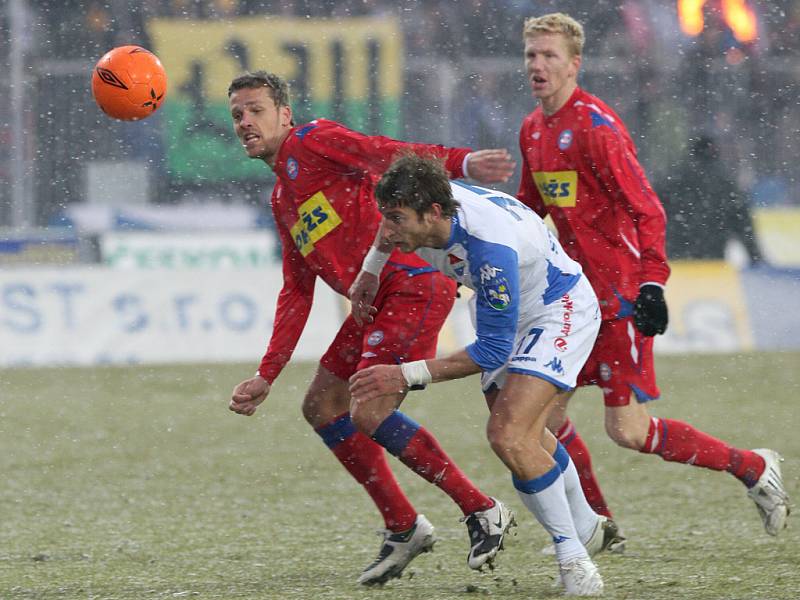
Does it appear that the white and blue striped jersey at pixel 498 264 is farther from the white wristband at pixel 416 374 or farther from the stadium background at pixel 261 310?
the stadium background at pixel 261 310

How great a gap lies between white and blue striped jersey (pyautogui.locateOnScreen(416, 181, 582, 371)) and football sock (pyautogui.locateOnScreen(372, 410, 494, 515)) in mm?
638

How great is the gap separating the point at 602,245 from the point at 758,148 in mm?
10169

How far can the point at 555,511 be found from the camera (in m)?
4.89

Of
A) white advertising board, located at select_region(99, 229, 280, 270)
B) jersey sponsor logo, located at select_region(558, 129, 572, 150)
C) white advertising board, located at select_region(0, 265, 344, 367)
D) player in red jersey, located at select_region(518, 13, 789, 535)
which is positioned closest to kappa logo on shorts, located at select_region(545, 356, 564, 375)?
player in red jersey, located at select_region(518, 13, 789, 535)

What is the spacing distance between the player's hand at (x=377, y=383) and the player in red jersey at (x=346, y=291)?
0.60 metres

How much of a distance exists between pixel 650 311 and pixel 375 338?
1092 millimetres

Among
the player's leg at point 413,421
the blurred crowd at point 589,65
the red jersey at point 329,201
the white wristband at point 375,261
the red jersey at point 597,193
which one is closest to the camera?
the player's leg at point 413,421

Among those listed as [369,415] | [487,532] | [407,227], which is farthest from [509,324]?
[487,532]

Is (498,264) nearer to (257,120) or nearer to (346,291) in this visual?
(346,291)

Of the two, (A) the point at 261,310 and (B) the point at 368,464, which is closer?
(B) the point at 368,464

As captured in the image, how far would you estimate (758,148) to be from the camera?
15.5 meters

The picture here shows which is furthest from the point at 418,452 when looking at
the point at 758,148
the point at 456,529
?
the point at 758,148

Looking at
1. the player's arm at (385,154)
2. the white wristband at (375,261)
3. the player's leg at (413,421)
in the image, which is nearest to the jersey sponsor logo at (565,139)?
the player's arm at (385,154)

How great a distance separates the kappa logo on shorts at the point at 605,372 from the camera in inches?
231
